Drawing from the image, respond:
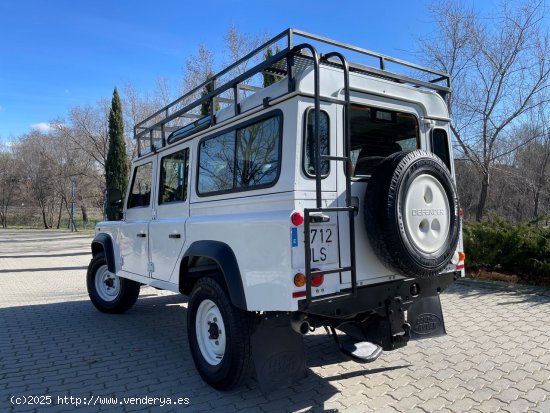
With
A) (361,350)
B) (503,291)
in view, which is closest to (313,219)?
(361,350)

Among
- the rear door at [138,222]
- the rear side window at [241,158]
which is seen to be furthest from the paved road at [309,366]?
the rear side window at [241,158]

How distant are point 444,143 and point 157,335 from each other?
4108mm

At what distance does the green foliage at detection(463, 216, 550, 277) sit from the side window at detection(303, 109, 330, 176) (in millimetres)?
5652

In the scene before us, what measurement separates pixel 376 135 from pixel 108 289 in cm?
486

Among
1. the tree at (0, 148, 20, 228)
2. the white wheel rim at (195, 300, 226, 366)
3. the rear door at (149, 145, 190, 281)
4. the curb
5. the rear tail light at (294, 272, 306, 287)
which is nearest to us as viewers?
the rear tail light at (294, 272, 306, 287)

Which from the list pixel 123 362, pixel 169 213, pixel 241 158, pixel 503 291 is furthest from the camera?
pixel 503 291

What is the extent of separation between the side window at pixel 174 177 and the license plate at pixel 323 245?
6.19 ft

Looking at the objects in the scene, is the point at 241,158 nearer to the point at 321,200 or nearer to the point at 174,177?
the point at 321,200

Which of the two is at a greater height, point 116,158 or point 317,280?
point 116,158

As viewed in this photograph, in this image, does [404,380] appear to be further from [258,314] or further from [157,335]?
[157,335]

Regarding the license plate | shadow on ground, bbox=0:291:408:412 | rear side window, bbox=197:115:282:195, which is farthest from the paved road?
rear side window, bbox=197:115:282:195

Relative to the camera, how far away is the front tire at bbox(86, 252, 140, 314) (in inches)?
234

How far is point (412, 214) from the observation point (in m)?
3.06

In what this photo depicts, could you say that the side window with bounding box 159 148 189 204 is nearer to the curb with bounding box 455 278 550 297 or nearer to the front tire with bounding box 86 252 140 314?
the front tire with bounding box 86 252 140 314
